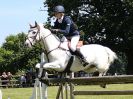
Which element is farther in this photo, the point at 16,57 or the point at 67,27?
the point at 16,57

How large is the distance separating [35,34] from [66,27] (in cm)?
72

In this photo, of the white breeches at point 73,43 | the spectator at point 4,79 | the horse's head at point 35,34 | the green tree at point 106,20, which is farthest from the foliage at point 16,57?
the white breeches at point 73,43

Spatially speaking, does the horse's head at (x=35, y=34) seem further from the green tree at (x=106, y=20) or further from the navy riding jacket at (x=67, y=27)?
the green tree at (x=106, y=20)

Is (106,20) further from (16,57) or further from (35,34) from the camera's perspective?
(35,34)

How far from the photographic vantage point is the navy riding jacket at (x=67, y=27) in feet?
33.5

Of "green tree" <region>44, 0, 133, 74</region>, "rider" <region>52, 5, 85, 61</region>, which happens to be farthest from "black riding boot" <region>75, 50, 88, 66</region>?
"green tree" <region>44, 0, 133, 74</region>

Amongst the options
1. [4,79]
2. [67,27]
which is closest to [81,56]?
[67,27]

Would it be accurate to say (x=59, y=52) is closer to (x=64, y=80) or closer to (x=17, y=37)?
(x=64, y=80)

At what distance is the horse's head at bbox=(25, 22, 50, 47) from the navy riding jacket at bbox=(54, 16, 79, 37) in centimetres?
32

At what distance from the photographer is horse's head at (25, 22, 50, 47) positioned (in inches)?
408

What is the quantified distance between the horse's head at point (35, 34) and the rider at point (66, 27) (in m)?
0.31

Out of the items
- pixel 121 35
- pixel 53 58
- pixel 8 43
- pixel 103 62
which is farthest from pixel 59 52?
pixel 8 43

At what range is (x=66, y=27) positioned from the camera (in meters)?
10.2

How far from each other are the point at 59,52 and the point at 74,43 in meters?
0.38
